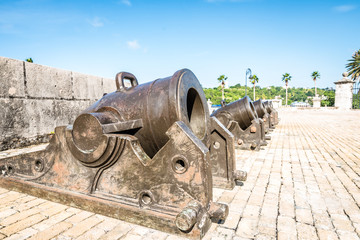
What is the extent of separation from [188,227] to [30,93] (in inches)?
192

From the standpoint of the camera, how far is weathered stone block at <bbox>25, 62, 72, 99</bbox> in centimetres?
512

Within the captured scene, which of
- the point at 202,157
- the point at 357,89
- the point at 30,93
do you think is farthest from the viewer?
the point at 357,89

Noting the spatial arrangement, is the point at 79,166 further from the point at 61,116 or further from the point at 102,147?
the point at 61,116

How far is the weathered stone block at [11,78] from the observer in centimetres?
456

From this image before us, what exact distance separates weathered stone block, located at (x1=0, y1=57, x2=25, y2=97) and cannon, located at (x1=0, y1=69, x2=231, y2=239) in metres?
2.52

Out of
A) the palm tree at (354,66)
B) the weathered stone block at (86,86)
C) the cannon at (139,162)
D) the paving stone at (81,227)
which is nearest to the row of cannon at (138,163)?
the cannon at (139,162)

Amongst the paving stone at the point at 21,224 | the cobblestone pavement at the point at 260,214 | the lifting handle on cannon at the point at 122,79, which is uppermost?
the lifting handle on cannon at the point at 122,79

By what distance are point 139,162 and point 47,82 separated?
4.40 metres

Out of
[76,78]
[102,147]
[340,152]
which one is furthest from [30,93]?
[340,152]

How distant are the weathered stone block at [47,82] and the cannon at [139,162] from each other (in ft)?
9.46

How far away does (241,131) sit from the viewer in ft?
20.6

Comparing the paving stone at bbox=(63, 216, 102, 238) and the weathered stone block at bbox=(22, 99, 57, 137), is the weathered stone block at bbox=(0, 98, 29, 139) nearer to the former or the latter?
the weathered stone block at bbox=(22, 99, 57, 137)

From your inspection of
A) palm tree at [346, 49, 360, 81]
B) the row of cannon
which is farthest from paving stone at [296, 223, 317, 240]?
palm tree at [346, 49, 360, 81]

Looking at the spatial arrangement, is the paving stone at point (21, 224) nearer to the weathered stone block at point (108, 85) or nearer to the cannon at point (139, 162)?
the cannon at point (139, 162)
